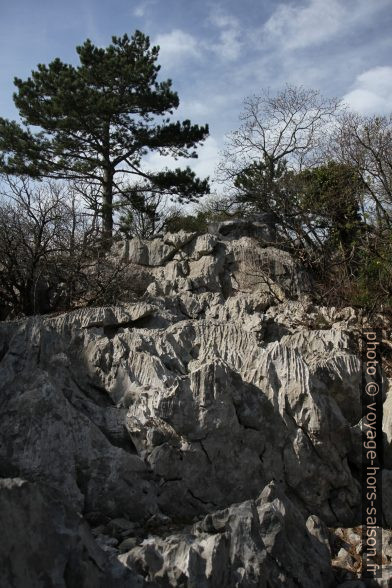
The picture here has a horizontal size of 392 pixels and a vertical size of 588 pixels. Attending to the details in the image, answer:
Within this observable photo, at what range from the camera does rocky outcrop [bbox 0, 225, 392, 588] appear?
406 centimetres

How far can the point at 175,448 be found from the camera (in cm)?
604

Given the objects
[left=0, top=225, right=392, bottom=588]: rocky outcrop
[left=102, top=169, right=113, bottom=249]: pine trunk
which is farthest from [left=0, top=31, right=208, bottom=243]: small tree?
[left=0, top=225, right=392, bottom=588]: rocky outcrop

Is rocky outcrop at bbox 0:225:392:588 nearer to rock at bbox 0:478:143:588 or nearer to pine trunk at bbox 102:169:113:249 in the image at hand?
rock at bbox 0:478:143:588

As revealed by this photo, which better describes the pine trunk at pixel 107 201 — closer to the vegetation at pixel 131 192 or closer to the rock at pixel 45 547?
the vegetation at pixel 131 192

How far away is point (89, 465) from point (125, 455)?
39 centimetres

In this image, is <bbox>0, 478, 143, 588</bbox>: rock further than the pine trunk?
No

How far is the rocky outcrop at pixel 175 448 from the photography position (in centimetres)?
406

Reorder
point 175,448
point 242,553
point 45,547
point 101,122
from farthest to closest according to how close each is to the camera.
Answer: point 101,122 → point 175,448 → point 242,553 → point 45,547

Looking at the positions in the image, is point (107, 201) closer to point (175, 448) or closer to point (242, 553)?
point (175, 448)

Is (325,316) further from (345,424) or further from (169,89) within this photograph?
(169,89)

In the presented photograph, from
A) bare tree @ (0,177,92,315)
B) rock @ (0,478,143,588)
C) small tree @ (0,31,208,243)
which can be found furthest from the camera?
small tree @ (0,31,208,243)

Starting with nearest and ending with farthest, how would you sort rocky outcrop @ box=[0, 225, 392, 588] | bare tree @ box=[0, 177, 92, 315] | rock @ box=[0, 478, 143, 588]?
rock @ box=[0, 478, 143, 588] < rocky outcrop @ box=[0, 225, 392, 588] < bare tree @ box=[0, 177, 92, 315]

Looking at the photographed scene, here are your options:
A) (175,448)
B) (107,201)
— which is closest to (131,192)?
(107,201)

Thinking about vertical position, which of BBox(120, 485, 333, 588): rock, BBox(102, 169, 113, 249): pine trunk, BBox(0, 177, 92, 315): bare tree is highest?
BBox(102, 169, 113, 249): pine trunk
